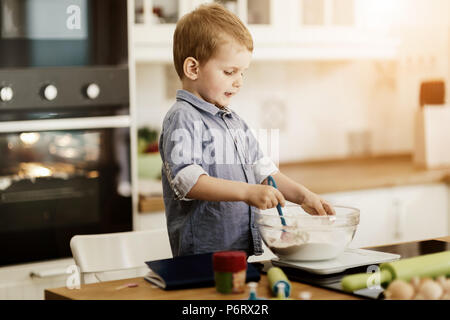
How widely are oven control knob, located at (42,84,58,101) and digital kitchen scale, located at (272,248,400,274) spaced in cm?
123

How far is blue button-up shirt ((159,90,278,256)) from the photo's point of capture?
4.79 feet

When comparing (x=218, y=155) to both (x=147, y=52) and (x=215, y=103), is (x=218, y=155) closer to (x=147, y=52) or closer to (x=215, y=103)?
(x=215, y=103)

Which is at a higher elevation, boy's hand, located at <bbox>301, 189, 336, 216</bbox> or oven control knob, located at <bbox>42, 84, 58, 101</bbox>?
oven control knob, located at <bbox>42, 84, 58, 101</bbox>

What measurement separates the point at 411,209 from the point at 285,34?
2.94 feet

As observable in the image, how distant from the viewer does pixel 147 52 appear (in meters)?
2.66

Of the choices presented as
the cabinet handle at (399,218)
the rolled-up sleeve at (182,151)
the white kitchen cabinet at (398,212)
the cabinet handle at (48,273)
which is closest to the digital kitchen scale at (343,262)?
the rolled-up sleeve at (182,151)

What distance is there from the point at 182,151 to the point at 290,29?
1.65 metres

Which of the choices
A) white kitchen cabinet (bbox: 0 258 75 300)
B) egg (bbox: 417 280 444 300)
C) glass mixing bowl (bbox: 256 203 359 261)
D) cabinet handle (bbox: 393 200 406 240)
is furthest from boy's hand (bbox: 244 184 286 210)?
cabinet handle (bbox: 393 200 406 240)

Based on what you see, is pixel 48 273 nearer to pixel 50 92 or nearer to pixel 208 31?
pixel 50 92

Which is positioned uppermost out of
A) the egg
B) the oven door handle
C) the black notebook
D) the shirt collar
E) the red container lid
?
the shirt collar

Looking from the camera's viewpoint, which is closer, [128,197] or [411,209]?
[128,197]

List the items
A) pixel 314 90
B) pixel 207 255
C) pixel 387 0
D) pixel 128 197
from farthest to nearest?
pixel 314 90 < pixel 387 0 < pixel 128 197 < pixel 207 255

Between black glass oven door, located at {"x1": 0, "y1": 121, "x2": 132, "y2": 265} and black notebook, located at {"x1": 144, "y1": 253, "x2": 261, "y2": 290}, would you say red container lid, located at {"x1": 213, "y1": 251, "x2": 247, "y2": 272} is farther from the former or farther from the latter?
black glass oven door, located at {"x1": 0, "y1": 121, "x2": 132, "y2": 265}
